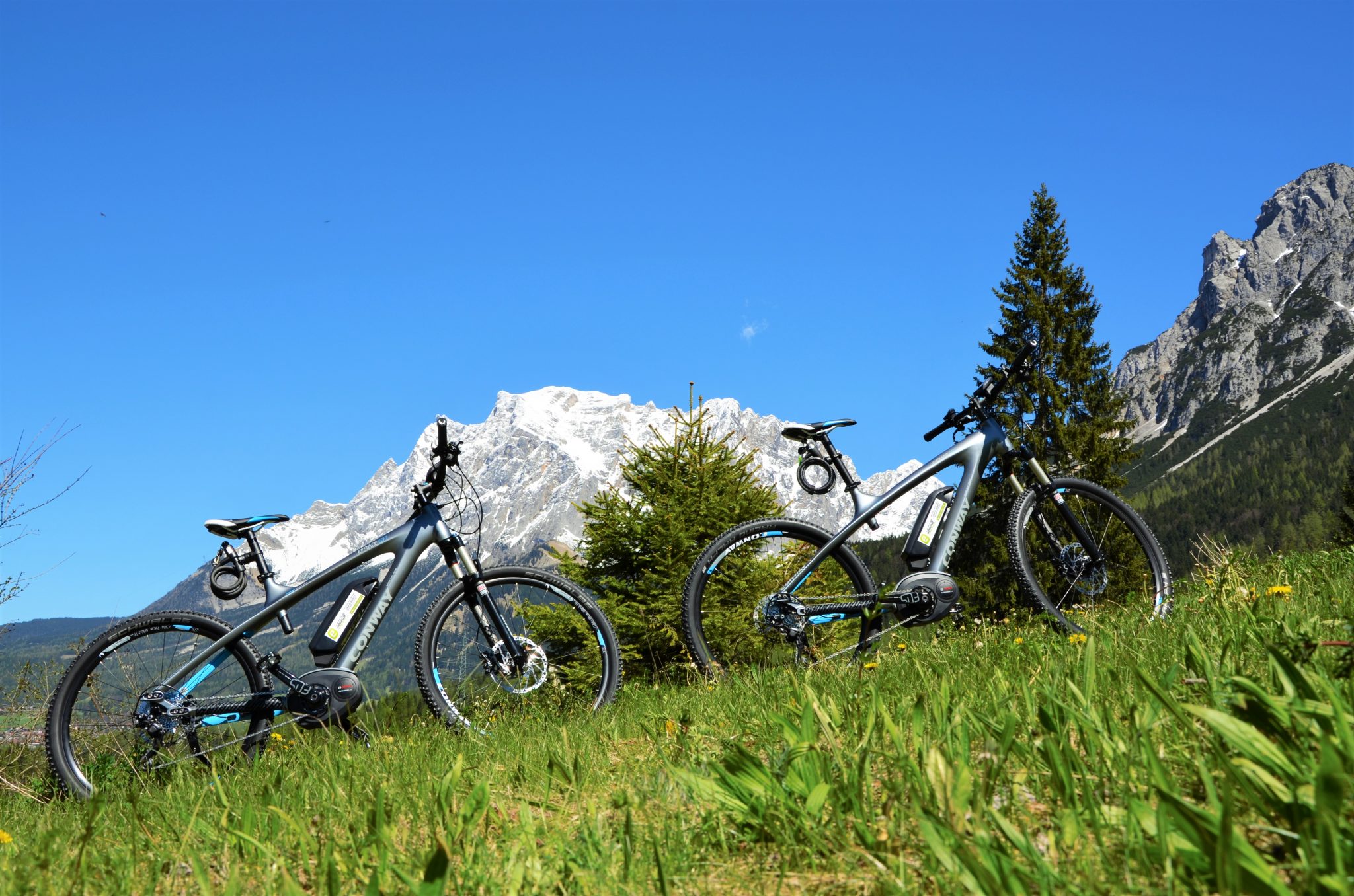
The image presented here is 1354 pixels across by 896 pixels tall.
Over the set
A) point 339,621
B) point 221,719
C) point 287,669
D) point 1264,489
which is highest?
point 1264,489

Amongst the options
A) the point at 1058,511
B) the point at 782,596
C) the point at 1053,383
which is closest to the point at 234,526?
the point at 782,596

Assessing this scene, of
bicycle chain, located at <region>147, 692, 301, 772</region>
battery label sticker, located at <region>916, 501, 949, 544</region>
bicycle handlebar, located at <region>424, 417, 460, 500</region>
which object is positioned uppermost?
bicycle handlebar, located at <region>424, 417, 460, 500</region>

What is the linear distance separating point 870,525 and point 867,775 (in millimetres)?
3809

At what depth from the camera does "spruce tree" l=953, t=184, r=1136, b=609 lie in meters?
27.6

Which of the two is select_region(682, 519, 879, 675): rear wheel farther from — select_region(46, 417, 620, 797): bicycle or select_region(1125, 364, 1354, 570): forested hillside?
select_region(1125, 364, 1354, 570): forested hillside

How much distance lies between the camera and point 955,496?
18.9 ft

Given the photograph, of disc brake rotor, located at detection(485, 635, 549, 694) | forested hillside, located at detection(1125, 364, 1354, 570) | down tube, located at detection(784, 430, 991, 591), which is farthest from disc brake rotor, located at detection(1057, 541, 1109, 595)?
forested hillside, located at detection(1125, 364, 1354, 570)

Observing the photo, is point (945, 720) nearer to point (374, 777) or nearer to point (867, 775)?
point (867, 775)

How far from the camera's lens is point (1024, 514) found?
5.73 m

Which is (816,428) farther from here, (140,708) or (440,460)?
(140,708)

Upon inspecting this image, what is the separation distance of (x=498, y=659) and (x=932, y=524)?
296 centimetres

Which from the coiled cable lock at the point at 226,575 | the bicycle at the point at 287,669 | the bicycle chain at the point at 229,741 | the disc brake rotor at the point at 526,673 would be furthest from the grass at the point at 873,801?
the coiled cable lock at the point at 226,575

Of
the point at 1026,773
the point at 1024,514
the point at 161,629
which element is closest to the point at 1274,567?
the point at 1024,514

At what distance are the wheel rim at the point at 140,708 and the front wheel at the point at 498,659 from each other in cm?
108
